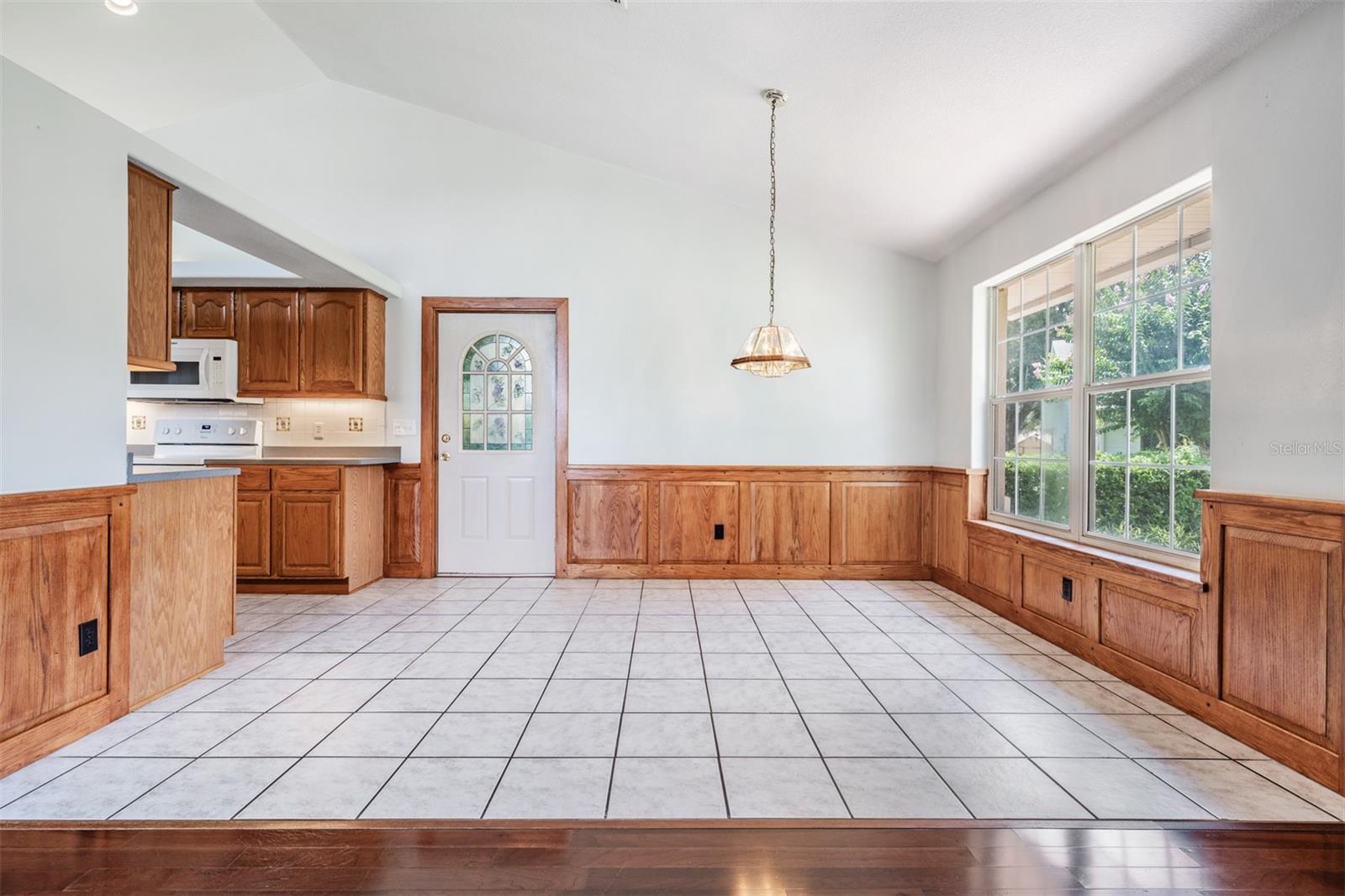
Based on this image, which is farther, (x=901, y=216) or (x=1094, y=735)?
(x=901, y=216)

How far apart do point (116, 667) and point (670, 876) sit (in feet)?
7.48

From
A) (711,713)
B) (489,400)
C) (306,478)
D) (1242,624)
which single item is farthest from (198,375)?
(1242,624)

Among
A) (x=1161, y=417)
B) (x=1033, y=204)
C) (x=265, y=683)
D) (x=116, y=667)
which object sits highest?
(x=1033, y=204)

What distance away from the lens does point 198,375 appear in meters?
4.52

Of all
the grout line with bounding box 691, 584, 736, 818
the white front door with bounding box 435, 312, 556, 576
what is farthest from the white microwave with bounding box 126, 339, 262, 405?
the grout line with bounding box 691, 584, 736, 818

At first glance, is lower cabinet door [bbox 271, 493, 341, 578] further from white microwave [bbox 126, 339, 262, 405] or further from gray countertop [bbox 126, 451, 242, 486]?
gray countertop [bbox 126, 451, 242, 486]

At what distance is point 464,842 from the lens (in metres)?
1.61

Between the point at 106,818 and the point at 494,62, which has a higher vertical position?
the point at 494,62

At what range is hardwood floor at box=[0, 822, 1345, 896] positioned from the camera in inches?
57.4

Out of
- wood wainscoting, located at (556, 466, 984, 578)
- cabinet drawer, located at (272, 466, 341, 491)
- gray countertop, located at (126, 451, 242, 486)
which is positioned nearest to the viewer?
gray countertop, located at (126, 451, 242, 486)

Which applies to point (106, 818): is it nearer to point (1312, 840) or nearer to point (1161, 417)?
point (1312, 840)

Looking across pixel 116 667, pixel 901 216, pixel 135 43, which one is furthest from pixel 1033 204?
pixel 135 43

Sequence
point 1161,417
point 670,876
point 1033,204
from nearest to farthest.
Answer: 1. point 670,876
2. point 1161,417
3. point 1033,204

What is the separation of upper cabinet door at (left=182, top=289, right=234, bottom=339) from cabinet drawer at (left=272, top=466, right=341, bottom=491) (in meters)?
1.28
